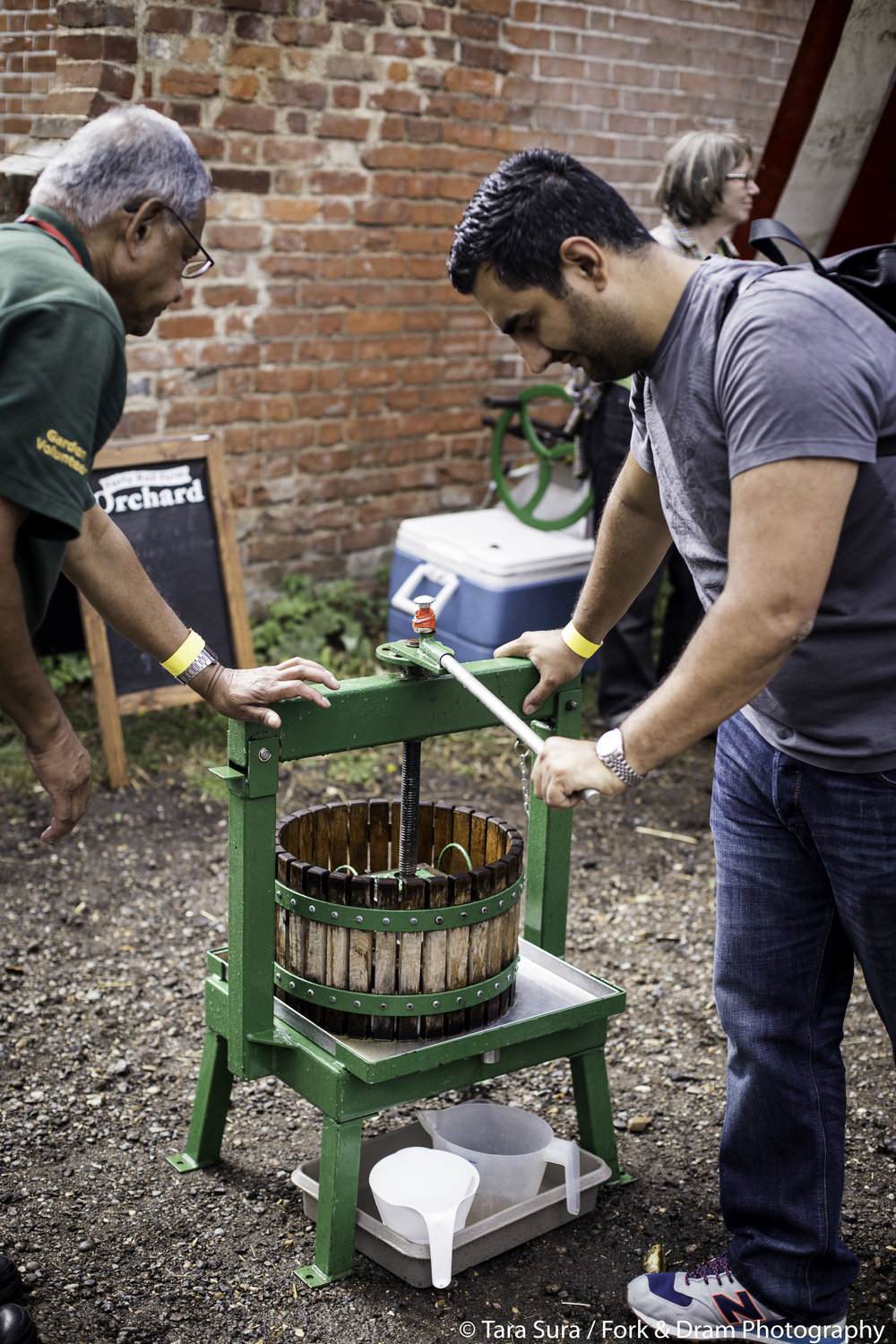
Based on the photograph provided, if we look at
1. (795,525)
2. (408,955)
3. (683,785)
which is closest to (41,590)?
(408,955)

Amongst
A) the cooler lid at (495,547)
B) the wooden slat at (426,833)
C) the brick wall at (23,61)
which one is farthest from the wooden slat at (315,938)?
the brick wall at (23,61)

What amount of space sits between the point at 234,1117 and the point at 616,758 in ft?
5.62

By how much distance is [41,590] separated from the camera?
7.07 ft

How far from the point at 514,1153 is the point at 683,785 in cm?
260

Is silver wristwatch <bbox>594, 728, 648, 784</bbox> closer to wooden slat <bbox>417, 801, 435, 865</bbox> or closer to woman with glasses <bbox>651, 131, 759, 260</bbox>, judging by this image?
wooden slat <bbox>417, 801, 435, 865</bbox>

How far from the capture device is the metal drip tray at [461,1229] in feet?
8.30

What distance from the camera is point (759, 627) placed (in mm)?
1807

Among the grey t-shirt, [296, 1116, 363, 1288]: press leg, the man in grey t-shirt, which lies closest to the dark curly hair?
the man in grey t-shirt

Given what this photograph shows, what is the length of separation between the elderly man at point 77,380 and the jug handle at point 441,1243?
734 mm

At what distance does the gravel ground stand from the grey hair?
2.00 meters

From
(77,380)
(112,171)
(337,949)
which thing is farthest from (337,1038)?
(112,171)

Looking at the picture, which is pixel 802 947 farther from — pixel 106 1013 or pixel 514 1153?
pixel 106 1013

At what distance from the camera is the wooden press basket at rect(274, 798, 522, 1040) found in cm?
244

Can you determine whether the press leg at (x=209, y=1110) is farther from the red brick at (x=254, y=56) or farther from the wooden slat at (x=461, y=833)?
the red brick at (x=254, y=56)
